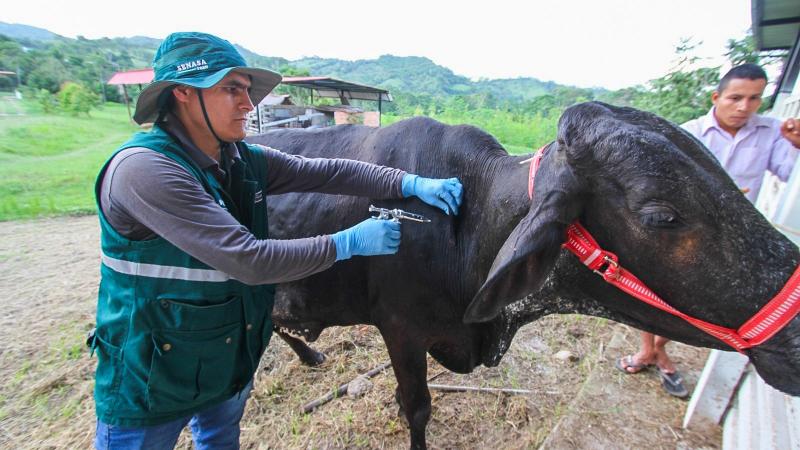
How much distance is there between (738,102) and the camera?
276 cm

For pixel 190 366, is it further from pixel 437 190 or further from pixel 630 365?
pixel 630 365

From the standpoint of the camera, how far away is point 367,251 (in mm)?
1874

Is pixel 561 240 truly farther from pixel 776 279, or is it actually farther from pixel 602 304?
pixel 776 279

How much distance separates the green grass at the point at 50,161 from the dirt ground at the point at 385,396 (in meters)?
5.28

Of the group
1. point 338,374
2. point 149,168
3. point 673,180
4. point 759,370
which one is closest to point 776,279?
point 759,370

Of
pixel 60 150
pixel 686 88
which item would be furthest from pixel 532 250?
pixel 60 150

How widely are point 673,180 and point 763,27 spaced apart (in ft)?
33.3

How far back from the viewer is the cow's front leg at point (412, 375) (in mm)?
2486

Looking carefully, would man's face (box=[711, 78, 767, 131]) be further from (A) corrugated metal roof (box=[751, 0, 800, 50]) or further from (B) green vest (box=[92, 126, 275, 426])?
(A) corrugated metal roof (box=[751, 0, 800, 50])

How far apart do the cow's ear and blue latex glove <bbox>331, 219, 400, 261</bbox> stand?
52 cm

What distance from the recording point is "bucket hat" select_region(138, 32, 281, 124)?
1.54 meters

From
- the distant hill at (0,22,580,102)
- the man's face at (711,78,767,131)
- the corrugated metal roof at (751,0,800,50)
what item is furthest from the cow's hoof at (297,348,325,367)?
the distant hill at (0,22,580,102)

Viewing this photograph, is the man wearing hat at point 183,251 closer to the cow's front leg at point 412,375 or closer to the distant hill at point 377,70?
the cow's front leg at point 412,375

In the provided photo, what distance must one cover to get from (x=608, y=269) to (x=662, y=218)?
304 mm
